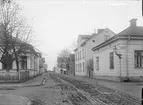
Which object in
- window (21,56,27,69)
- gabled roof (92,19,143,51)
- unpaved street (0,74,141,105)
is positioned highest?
gabled roof (92,19,143,51)

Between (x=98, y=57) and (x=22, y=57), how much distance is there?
40.8 ft

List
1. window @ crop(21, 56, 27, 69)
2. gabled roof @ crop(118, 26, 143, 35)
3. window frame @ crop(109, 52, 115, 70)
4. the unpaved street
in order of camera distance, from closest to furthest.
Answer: the unpaved street, gabled roof @ crop(118, 26, 143, 35), window frame @ crop(109, 52, 115, 70), window @ crop(21, 56, 27, 69)

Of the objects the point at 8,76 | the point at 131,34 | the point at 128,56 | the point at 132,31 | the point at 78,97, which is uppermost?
the point at 132,31

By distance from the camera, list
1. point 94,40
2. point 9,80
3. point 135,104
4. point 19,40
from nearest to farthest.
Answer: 1. point 135,104
2. point 9,80
3. point 19,40
4. point 94,40

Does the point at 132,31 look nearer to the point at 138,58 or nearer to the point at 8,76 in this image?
the point at 138,58

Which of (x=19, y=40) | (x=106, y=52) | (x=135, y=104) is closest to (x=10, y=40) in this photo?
(x=19, y=40)

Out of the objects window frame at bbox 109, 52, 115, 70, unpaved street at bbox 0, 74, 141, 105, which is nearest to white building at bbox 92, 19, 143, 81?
window frame at bbox 109, 52, 115, 70

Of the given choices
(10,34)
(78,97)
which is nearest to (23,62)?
(10,34)

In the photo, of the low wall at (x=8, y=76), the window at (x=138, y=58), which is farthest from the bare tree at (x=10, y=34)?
the window at (x=138, y=58)

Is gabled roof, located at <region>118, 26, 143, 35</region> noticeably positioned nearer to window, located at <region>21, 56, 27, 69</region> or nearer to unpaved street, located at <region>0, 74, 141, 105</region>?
unpaved street, located at <region>0, 74, 141, 105</region>

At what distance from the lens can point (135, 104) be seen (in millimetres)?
9703

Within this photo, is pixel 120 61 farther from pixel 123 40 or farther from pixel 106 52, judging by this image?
pixel 106 52

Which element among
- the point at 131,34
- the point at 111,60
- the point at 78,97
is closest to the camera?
the point at 78,97

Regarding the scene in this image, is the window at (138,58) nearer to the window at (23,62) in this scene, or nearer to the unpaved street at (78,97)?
the unpaved street at (78,97)
